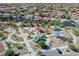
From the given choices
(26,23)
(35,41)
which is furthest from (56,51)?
(26,23)

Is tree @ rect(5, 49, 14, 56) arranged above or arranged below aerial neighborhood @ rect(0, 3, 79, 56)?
below

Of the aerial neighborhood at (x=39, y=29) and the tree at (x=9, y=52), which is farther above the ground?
the aerial neighborhood at (x=39, y=29)

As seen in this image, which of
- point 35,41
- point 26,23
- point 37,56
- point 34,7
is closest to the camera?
point 37,56

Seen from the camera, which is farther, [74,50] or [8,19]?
[8,19]

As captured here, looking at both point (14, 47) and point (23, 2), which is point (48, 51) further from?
point (23, 2)

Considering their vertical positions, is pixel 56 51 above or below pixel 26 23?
below

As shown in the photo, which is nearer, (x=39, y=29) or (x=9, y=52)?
(x=9, y=52)

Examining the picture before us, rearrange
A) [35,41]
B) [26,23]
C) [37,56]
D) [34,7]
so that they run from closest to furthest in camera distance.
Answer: [37,56]
[35,41]
[26,23]
[34,7]
